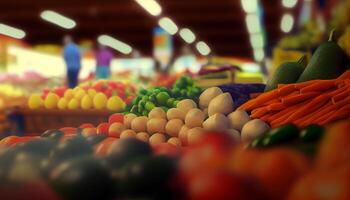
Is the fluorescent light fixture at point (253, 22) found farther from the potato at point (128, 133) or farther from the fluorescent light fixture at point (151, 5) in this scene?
the potato at point (128, 133)

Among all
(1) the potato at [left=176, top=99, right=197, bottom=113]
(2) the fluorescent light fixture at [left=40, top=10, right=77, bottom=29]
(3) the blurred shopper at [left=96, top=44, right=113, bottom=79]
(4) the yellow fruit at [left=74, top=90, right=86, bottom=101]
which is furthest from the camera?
(2) the fluorescent light fixture at [left=40, top=10, right=77, bottom=29]

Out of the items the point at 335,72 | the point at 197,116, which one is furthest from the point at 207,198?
the point at 335,72

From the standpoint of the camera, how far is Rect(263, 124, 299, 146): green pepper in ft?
3.51

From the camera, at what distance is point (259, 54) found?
25.0 meters

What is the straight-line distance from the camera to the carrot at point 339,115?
1.77 metres

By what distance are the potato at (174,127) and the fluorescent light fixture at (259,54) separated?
72.0 ft

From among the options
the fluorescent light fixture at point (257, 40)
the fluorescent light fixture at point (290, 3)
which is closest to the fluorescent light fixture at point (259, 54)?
the fluorescent light fixture at point (257, 40)

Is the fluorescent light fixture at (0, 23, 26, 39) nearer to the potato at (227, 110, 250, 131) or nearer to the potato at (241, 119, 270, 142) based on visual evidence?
the potato at (227, 110, 250, 131)

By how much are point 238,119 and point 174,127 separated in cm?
29

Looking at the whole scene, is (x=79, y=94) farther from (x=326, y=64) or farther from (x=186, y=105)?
(x=326, y=64)

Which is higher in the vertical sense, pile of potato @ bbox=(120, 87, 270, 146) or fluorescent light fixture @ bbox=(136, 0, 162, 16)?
fluorescent light fixture @ bbox=(136, 0, 162, 16)

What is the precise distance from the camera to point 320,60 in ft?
7.38

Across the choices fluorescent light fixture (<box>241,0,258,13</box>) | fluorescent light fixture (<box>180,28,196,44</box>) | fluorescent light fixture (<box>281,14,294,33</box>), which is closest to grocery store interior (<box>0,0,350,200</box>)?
fluorescent light fixture (<box>241,0,258,13</box>)

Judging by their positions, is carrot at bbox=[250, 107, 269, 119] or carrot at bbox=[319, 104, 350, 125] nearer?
carrot at bbox=[319, 104, 350, 125]
